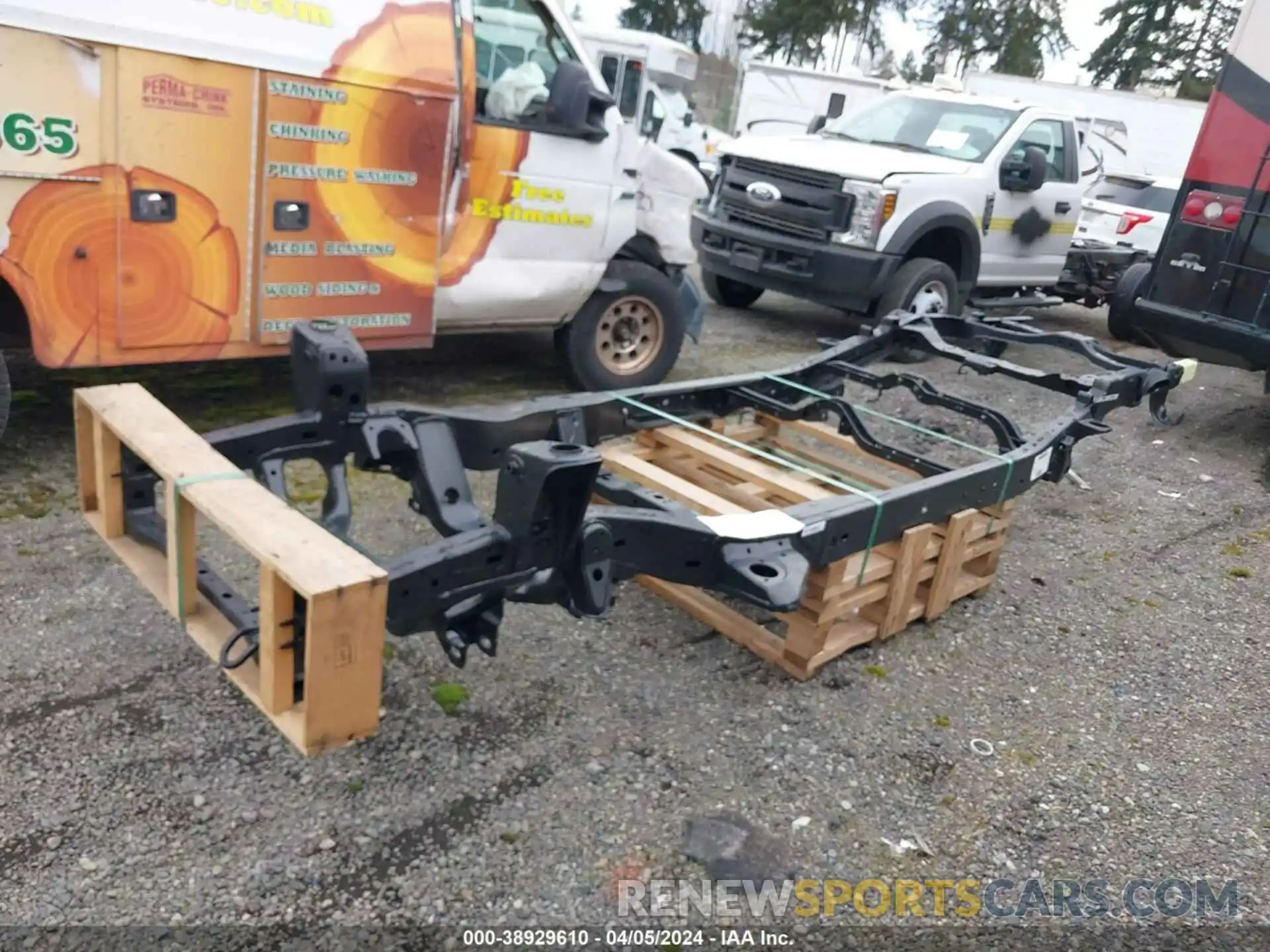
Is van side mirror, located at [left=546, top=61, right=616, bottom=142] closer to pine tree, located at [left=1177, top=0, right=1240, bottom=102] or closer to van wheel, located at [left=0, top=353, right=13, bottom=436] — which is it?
van wheel, located at [left=0, top=353, right=13, bottom=436]

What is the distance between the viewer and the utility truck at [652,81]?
58.3 ft

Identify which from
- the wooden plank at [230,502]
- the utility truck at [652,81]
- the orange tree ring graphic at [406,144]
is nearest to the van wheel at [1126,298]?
the orange tree ring graphic at [406,144]

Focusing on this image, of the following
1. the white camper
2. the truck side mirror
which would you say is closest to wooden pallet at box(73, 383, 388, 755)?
the truck side mirror

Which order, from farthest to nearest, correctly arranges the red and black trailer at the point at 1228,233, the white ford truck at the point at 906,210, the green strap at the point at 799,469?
the white ford truck at the point at 906,210 → the red and black trailer at the point at 1228,233 → the green strap at the point at 799,469

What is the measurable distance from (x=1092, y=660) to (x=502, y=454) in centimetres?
235

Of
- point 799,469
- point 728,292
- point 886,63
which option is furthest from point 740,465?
point 886,63

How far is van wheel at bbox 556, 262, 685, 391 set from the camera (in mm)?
6086

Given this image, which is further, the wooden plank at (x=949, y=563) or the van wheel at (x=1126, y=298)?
the van wheel at (x=1126, y=298)

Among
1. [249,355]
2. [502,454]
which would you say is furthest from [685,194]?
[502,454]

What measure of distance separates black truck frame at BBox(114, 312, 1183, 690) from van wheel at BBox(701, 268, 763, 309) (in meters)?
5.45

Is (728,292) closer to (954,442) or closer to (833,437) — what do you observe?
(833,437)

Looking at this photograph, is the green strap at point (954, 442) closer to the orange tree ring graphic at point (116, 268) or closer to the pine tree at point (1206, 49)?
the orange tree ring graphic at point (116, 268)

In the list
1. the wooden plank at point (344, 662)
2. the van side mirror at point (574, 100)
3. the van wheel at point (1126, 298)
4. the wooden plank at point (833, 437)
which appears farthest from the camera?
the van wheel at point (1126, 298)

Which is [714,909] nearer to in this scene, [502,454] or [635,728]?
[635,728]
